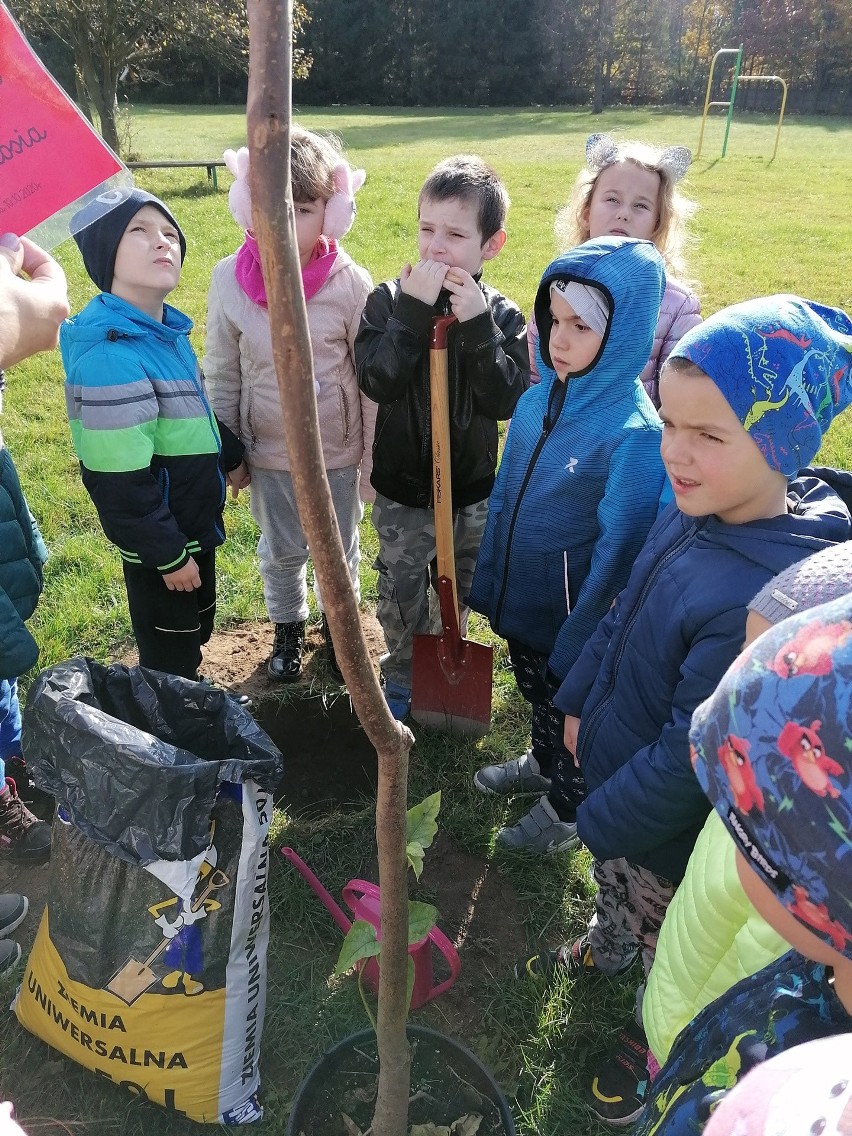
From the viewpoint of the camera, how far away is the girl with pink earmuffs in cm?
242

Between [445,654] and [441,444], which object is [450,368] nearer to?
[441,444]

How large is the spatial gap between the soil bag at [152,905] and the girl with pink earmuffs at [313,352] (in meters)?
1.06

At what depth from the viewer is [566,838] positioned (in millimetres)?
2414

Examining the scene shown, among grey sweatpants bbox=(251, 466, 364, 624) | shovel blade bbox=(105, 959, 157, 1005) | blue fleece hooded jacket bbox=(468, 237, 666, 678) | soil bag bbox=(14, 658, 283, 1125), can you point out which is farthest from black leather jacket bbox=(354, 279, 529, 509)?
shovel blade bbox=(105, 959, 157, 1005)

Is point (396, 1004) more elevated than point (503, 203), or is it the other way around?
point (503, 203)

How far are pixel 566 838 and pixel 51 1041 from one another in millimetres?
1386

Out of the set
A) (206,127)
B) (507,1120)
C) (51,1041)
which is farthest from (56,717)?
(206,127)

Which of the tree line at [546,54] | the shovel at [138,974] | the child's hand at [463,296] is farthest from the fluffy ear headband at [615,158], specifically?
the tree line at [546,54]

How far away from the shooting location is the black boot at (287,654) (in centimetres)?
302

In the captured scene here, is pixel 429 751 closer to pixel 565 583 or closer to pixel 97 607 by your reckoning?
pixel 565 583

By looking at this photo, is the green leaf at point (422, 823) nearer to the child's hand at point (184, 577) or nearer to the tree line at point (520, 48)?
the child's hand at point (184, 577)

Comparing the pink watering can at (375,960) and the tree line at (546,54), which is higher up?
the tree line at (546,54)

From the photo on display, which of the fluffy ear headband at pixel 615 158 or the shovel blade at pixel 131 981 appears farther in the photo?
the fluffy ear headband at pixel 615 158

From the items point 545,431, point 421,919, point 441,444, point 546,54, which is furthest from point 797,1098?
point 546,54
